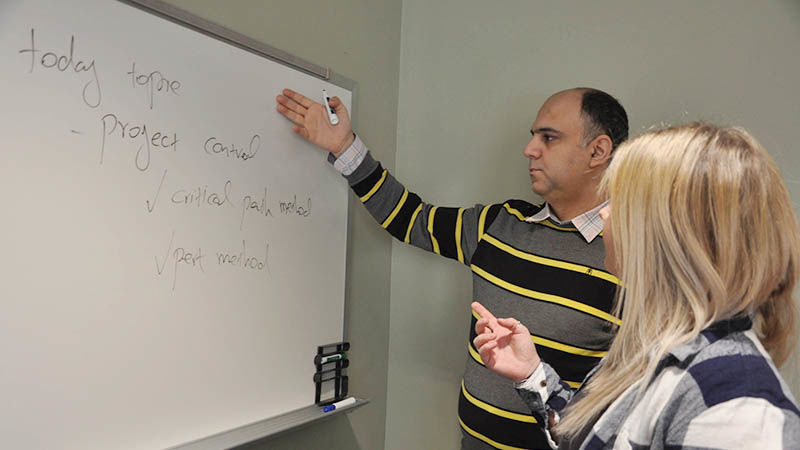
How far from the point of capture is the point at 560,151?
144 cm

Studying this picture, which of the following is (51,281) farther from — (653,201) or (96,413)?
(653,201)

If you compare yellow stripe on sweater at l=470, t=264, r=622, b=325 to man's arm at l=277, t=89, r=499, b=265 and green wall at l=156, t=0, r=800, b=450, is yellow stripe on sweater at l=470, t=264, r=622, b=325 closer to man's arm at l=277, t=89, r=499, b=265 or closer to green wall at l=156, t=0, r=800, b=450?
A: man's arm at l=277, t=89, r=499, b=265

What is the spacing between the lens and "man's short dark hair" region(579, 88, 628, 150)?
143 cm

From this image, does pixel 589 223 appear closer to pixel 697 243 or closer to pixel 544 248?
pixel 544 248

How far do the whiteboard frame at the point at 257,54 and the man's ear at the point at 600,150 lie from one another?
0.71 m

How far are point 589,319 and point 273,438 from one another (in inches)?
33.8

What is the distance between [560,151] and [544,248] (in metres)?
0.26

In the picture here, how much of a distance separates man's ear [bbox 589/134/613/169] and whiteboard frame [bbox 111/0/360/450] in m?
0.71

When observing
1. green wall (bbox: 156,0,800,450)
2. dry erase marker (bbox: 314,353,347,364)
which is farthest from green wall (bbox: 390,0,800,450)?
dry erase marker (bbox: 314,353,347,364)

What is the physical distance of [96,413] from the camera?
102cm

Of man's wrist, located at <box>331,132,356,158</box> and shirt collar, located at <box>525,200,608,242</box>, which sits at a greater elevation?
man's wrist, located at <box>331,132,356,158</box>

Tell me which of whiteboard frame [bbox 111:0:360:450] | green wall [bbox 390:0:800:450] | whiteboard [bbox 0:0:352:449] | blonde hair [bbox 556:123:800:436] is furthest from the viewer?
green wall [bbox 390:0:800:450]

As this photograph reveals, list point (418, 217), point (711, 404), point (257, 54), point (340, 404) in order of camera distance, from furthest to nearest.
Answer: point (418, 217), point (340, 404), point (257, 54), point (711, 404)

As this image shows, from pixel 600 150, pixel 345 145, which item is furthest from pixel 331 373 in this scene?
pixel 600 150
